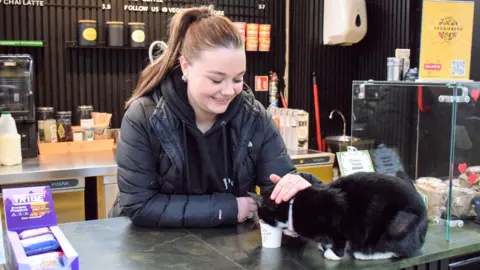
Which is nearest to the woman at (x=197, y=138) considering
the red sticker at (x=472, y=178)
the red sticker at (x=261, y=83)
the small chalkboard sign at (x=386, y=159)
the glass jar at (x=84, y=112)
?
the small chalkboard sign at (x=386, y=159)

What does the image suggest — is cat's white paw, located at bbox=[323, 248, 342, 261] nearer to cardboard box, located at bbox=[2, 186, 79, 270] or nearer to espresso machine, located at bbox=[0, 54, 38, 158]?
cardboard box, located at bbox=[2, 186, 79, 270]

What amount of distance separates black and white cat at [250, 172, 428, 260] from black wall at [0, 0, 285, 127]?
2.89m

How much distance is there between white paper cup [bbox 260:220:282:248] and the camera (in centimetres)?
149

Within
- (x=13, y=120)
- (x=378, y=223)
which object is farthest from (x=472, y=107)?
(x=13, y=120)

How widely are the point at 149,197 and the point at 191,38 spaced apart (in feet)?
1.84

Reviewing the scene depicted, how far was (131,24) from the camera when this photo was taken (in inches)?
155

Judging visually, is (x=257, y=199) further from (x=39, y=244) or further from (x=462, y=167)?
(x=462, y=167)

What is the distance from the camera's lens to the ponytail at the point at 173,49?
184 cm

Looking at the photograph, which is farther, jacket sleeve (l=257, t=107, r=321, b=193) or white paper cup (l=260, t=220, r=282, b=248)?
jacket sleeve (l=257, t=107, r=321, b=193)

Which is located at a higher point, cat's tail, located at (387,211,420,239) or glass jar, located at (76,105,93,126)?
glass jar, located at (76,105,93,126)

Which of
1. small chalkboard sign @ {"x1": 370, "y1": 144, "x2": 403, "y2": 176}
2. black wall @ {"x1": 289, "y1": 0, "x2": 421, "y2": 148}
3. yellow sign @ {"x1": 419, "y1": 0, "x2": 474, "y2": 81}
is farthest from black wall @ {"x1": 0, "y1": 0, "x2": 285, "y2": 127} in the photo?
yellow sign @ {"x1": 419, "y1": 0, "x2": 474, "y2": 81}

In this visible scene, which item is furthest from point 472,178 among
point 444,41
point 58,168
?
point 58,168

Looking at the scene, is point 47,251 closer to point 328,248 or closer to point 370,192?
point 328,248

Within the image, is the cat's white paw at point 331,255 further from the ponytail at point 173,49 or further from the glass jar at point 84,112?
the glass jar at point 84,112
